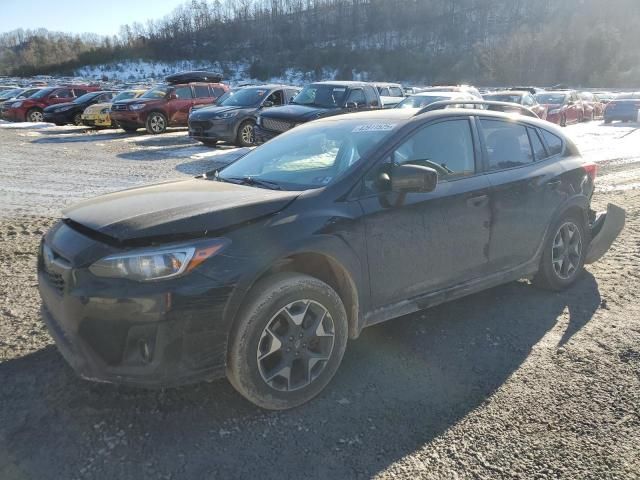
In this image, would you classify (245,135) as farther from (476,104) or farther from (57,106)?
(57,106)

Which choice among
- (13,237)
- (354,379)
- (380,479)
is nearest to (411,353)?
(354,379)

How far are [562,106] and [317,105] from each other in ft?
48.0

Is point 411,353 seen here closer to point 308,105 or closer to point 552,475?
point 552,475

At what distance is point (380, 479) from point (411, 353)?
1.29 m

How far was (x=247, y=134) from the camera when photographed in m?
15.4

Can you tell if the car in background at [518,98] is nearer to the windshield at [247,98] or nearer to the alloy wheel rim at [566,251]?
the windshield at [247,98]

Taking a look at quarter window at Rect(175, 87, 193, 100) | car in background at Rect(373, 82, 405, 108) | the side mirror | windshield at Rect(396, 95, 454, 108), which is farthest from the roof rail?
quarter window at Rect(175, 87, 193, 100)

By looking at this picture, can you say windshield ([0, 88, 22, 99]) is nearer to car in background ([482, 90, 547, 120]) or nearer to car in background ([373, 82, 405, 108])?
car in background ([373, 82, 405, 108])

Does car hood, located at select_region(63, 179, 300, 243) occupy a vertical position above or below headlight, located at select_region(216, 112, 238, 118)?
above

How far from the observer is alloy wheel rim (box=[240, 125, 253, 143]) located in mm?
15258

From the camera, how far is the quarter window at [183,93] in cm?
1977

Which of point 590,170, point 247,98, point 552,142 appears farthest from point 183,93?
point 590,170

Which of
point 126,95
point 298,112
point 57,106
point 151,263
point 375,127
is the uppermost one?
point 375,127

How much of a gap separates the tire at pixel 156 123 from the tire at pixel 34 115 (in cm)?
821
